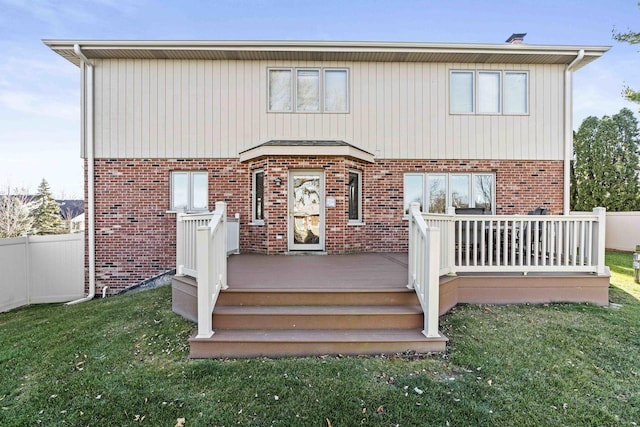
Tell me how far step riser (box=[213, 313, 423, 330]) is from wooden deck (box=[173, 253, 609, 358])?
0.04ft

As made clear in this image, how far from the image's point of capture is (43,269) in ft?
27.7

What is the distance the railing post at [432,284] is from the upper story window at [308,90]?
5698 mm

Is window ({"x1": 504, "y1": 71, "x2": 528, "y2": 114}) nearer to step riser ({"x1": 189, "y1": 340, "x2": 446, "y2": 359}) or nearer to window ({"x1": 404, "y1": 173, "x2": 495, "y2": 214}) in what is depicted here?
window ({"x1": 404, "y1": 173, "x2": 495, "y2": 214})

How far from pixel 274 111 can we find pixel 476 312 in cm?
666

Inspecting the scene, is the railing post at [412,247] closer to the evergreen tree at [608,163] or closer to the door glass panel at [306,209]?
the door glass panel at [306,209]

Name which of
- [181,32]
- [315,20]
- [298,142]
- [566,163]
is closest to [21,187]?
[181,32]

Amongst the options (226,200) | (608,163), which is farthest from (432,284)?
(608,163)

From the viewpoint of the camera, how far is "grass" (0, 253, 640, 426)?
261 centimetres

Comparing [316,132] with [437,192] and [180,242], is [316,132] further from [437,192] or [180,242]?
[180,242]

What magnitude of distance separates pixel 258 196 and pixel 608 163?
16.4 meters

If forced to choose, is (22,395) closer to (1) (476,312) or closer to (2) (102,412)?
(2) (102,412)

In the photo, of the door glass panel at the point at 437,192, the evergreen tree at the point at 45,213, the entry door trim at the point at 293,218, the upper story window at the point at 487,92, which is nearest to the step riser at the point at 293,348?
the entry door trim at the point at 293,218

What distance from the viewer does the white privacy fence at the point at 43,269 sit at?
7.89 m

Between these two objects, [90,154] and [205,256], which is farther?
[90,154]
